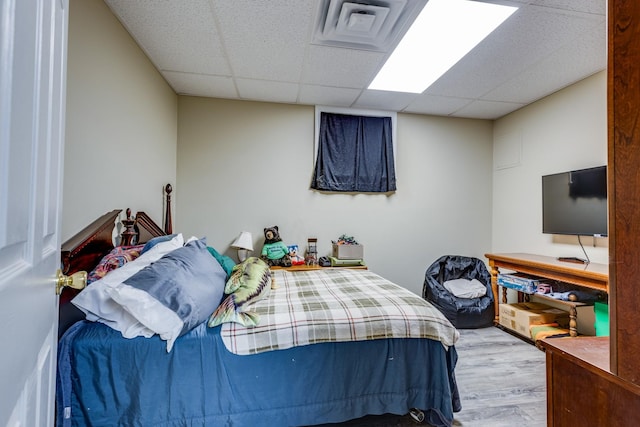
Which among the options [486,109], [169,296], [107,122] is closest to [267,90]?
[107,122]

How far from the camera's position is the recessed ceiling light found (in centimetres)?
185

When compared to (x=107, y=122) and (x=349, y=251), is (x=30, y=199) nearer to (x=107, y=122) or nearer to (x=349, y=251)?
(x=107, y=122)

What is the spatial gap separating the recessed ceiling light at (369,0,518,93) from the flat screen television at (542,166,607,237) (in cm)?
154

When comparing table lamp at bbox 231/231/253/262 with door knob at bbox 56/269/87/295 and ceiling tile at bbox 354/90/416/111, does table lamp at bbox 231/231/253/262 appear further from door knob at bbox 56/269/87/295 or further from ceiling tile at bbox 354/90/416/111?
door knob at bbox 56/269/87/295

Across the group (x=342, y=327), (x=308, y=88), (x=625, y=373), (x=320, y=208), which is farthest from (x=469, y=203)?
(x=625, y=373)

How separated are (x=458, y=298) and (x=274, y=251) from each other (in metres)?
2.05

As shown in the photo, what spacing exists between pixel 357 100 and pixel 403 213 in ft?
4.85

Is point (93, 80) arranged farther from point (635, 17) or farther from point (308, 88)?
point (635, 17)

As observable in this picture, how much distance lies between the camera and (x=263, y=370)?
1.42 meters

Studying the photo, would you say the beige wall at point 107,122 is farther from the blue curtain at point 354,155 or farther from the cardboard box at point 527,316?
the cardboard box at point 527,316

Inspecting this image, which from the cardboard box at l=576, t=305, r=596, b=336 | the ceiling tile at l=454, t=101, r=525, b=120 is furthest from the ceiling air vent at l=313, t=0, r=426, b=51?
the cardboard box at l=576, t=305, r=596, b=336

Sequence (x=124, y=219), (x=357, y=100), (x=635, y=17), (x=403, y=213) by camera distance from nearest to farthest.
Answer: (x=635, y=17), (x=124, y=219), (x=357, y=100), (x=403, y=213)

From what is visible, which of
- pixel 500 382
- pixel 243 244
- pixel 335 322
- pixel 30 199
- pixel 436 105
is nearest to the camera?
pixel 30 199

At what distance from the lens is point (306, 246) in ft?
11.2
